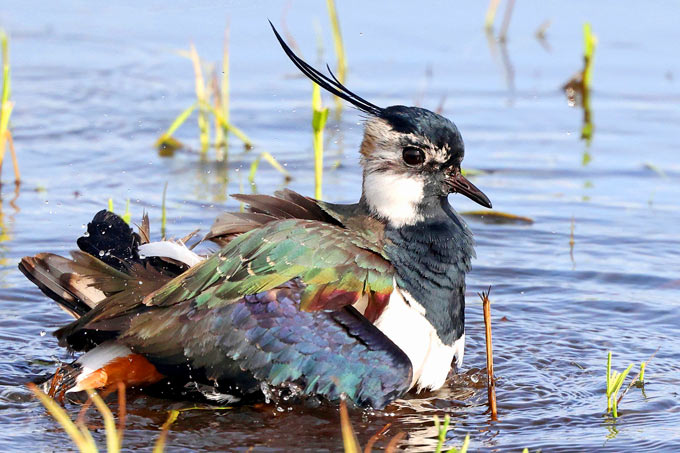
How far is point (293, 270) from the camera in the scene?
4539 millimetres

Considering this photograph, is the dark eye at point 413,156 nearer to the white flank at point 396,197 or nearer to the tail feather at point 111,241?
the white flank at point 396,197

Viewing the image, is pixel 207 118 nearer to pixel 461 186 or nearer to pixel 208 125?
pixel 208 125

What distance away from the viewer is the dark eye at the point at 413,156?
490 centimetres

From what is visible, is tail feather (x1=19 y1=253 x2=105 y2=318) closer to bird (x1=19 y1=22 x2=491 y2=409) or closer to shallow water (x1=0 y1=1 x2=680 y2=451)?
bird (x1=19 y1=22 x2=491 y2=409)

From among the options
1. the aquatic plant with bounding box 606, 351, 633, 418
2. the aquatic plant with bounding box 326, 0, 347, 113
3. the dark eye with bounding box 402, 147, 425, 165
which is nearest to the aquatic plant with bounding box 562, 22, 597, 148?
the aquatic plant with bounding box 326, 0, 347, 113

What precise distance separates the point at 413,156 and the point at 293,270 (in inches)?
29.4

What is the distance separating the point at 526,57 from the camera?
9984mm

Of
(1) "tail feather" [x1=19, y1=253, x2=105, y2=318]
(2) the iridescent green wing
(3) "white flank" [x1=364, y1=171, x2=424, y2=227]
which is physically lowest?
(1) "tail feather" [x1=19, y1=253, x2=105, y2=318]

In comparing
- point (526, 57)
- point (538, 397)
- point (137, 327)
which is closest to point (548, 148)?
point (526, 57)

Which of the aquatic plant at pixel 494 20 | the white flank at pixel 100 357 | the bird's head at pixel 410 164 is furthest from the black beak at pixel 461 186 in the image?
the aquatic plant at pixel 494 20

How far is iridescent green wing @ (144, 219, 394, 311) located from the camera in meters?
4.52

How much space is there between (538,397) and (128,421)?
1.62m

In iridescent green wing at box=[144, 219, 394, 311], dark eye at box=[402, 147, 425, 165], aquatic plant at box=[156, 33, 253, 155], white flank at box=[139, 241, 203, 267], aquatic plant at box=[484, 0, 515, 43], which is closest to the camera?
iridescent green wing at box=[144, 219, 394, 311]

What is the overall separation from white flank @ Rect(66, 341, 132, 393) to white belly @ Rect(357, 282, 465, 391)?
101 cm
